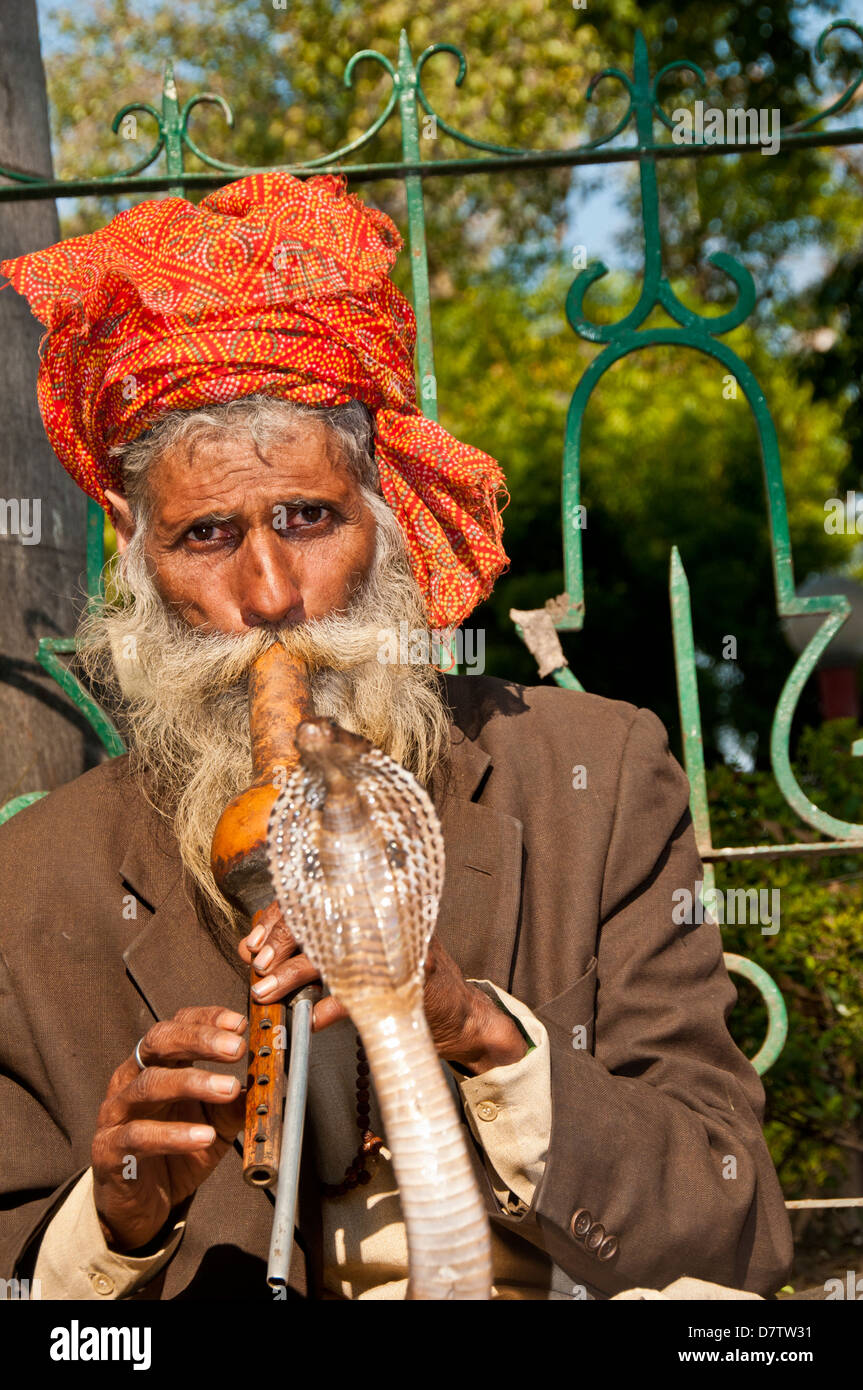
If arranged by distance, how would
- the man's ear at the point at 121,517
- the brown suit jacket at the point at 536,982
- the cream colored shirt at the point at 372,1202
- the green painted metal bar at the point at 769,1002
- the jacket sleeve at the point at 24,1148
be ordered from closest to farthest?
1. the cream colored shirt at the point at 372,1202
2. the brown suit jacket at the point at 536,982
3. the jacket sleeve at the point at 24,1148
4. the man's ear at the point at 121,517
5. the green painted metal bar at the point at 769,1002

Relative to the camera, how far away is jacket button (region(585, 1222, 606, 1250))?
2.15 meters

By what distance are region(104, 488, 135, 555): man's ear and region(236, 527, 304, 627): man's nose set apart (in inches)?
15.3

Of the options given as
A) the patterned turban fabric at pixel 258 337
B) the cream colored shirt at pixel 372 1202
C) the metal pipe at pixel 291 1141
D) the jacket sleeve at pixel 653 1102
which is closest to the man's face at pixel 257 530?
the patterned turban fabric at pixel 258 337

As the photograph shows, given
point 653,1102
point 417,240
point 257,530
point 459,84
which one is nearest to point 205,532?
point 257,530

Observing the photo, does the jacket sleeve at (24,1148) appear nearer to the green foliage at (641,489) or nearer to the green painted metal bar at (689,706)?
the green painted metal bar at (689,706)

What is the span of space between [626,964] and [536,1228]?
0.55 metres

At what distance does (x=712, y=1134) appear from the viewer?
94.0 inches

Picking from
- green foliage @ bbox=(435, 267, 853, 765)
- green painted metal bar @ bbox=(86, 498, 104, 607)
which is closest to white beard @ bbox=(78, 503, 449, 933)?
green painted metal bar @ bbox=(86, 498, 104, 607)

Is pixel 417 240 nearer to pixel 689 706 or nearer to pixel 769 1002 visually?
pixel 689 706

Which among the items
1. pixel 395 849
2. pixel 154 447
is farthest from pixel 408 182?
pixel 395 849

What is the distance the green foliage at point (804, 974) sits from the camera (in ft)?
12.9

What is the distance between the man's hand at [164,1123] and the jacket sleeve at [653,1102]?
1.63 feet

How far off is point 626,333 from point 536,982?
1.51 metres

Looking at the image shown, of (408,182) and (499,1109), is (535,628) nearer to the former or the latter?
(408,182)
